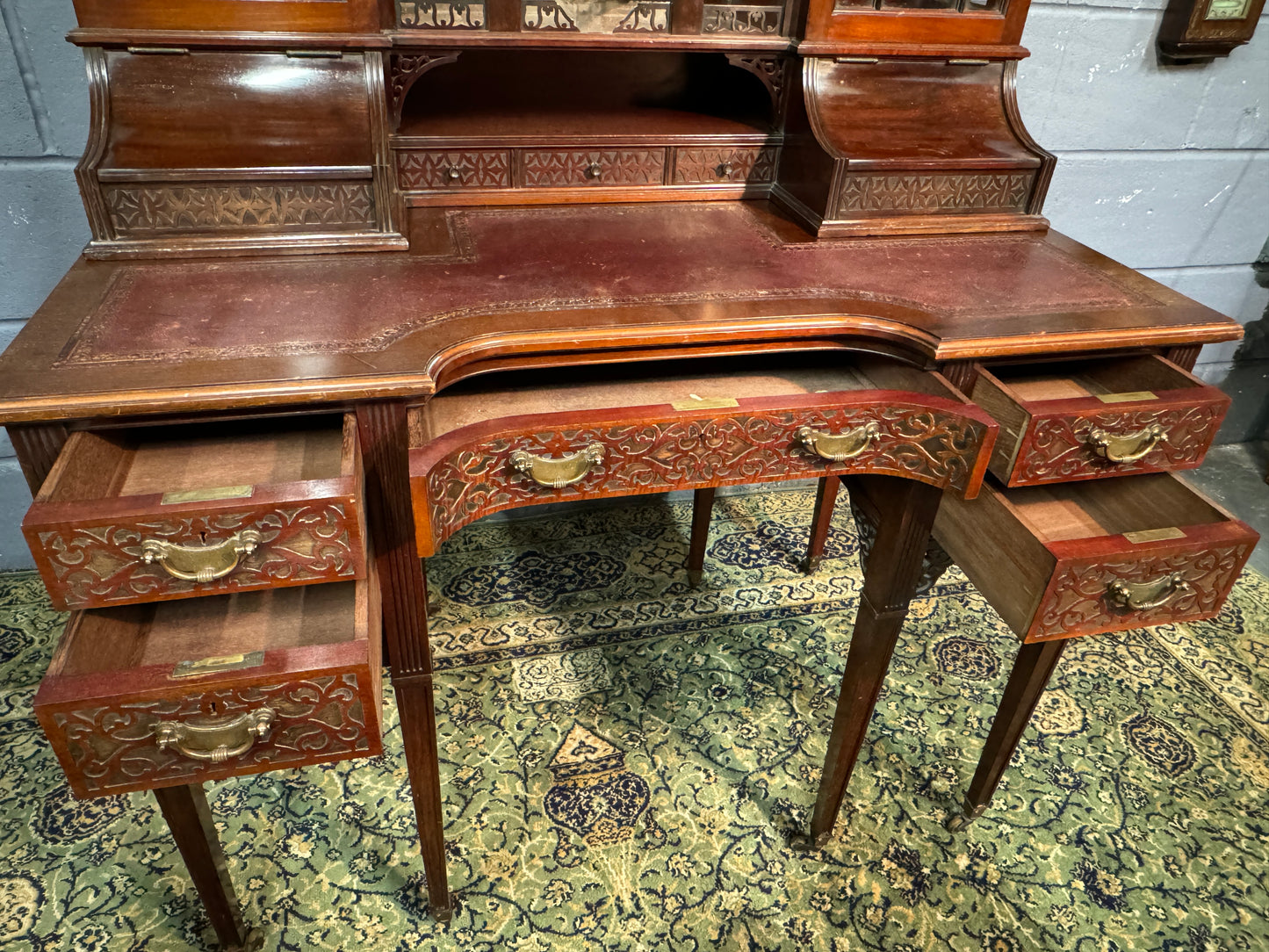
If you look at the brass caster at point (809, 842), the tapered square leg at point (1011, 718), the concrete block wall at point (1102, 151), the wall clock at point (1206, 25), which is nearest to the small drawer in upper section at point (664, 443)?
the tapered square leg at point (1011, 718)

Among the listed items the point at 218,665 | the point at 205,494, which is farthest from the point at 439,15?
the point at 218,665

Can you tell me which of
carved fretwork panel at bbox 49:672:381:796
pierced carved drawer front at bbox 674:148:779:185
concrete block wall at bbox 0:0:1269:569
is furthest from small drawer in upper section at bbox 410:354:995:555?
concrete block wall at bbox 0:0:1269:569

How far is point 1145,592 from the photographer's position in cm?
124

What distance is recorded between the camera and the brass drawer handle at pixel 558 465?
1.08 meters

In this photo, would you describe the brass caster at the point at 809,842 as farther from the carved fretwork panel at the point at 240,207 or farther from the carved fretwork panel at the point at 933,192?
the carved fretwork panel at the point at 240,207

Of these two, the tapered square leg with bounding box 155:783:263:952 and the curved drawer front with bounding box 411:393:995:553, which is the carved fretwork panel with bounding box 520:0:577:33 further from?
the tapered square leg with bounding box 155:783:263:952

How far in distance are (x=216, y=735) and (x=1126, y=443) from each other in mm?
1300

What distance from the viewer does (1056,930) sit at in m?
1.53

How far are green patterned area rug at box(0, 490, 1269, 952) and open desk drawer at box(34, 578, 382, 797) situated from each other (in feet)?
2.16

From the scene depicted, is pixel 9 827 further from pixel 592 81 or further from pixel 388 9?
pixel 592 81

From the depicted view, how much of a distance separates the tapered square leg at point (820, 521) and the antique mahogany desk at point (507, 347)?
0.74 metres

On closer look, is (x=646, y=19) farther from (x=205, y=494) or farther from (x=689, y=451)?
(x=205, y=494)

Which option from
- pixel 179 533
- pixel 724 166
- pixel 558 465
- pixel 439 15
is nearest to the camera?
pixel 179 533

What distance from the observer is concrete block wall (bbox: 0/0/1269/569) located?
1.71m
